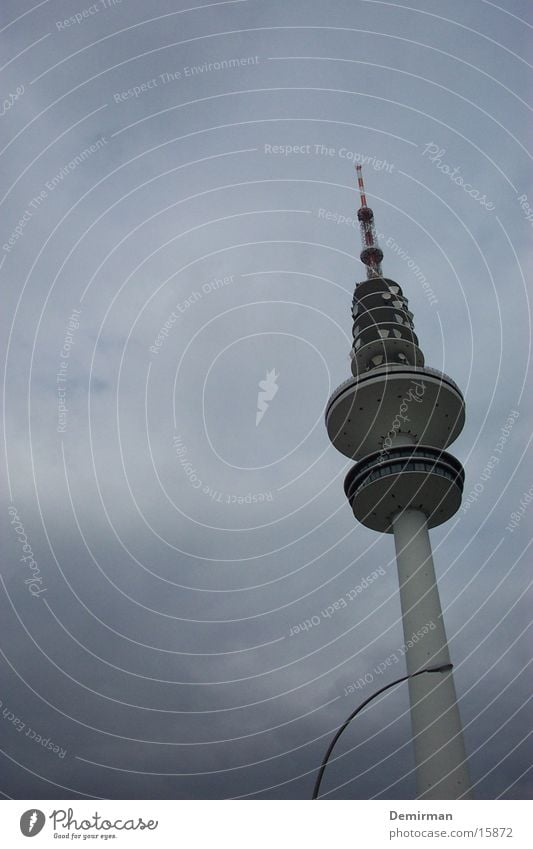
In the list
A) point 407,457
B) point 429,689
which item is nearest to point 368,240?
point 407,457

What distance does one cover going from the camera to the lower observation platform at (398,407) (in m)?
65.4

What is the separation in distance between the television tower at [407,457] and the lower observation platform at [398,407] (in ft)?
0.35

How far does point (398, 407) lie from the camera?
66.2 m

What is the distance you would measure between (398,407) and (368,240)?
94.2 feet

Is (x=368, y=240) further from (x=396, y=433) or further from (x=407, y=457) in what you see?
(x=407, y=457)

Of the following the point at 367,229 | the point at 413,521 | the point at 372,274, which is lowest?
the point at 413,521
